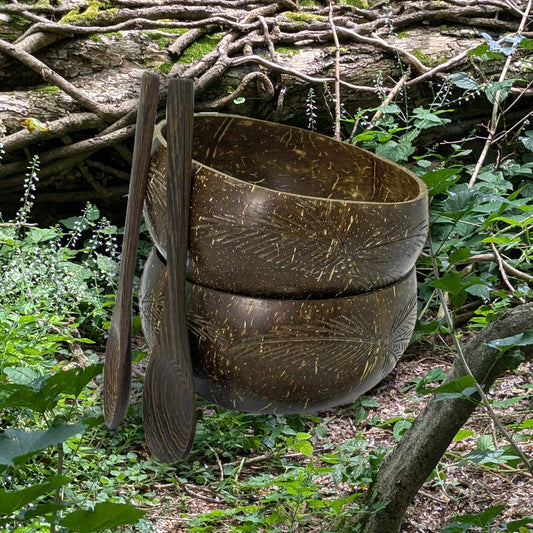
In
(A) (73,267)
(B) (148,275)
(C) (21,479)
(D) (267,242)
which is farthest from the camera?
(A) (73,267)

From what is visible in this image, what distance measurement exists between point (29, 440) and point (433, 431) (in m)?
0.70

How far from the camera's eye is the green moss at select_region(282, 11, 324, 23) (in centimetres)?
201

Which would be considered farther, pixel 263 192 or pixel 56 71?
pixel 56 71

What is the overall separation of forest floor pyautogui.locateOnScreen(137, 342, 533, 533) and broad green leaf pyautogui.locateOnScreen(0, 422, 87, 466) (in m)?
0.74

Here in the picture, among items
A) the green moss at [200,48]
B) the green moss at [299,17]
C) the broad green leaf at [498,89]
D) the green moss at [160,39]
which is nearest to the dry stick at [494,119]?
the broad green leaf at [498,89]

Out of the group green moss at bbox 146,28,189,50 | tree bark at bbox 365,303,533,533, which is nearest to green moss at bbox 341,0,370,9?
green moss at bbox 146,28,189,50

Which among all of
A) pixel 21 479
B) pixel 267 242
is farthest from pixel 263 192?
pixel 21 479

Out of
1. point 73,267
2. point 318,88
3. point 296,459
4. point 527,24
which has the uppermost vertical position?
point 527,24

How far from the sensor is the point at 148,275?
96cm

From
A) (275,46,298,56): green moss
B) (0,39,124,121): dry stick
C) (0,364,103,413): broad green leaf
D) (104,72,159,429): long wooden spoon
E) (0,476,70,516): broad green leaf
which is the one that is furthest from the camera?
(275,46,298,56): green moss

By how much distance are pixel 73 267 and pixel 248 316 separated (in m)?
1.09

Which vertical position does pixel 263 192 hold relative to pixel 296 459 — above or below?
above

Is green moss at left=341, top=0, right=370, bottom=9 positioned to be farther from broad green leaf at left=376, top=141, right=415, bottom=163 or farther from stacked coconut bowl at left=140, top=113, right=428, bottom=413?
stacked coconut bowl at left=140, top=113, right=428, bottom=413

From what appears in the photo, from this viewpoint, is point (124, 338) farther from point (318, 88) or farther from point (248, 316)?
point (318, 88)
